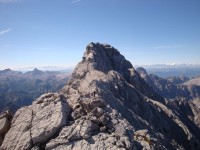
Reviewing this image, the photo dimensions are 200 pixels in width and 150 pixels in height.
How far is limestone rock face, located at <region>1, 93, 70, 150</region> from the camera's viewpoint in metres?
28.9

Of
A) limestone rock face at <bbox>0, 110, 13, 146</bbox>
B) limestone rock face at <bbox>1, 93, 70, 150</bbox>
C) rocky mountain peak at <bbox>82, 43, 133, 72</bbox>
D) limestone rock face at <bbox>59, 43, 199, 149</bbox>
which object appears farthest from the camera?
rocky mountain peak at <bbox>82, 43, 133, 72</bbox>

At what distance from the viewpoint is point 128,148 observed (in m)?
27.3

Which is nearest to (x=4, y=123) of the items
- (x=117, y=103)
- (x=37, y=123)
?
(x=37, y=123)

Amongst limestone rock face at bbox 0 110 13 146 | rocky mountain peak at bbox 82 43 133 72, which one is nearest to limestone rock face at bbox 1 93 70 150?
limestone rock face at bbox 0 110 13 146

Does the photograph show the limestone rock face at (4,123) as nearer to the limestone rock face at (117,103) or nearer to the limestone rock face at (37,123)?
the limestone rock face at (37,123)

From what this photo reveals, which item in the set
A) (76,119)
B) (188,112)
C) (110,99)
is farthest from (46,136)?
(188,112)

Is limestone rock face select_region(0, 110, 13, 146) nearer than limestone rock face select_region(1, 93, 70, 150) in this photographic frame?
No

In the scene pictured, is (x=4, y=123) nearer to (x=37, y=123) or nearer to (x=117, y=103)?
(x=37, y=123)

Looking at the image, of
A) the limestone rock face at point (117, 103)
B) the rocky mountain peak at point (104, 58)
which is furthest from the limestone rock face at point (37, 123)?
the rocky mountain peak at point (104, 58)

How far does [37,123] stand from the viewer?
102 ft

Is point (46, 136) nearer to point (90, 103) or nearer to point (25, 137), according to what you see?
point (25, 137)

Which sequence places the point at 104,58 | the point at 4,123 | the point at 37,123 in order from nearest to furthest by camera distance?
1. the point at 37,123
2. the point at 4,123
3. the point at 104,58

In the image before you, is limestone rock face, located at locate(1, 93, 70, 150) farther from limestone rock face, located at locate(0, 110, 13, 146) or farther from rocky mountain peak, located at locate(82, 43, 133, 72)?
rocky mountain peak, located at locate(82, 43, 133, 72)

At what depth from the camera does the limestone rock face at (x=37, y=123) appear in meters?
28.9
